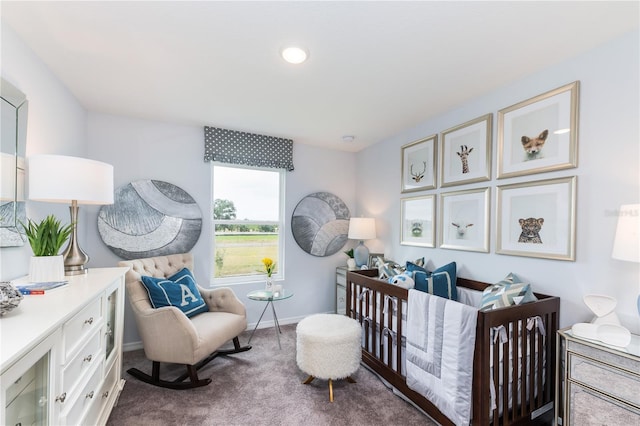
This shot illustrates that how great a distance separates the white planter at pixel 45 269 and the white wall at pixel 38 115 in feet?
0.48

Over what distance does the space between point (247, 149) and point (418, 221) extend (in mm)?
2127

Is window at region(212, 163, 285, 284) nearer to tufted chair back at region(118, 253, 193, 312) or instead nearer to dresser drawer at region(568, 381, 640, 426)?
tufted chair back at region(118, 253, 193, 312)

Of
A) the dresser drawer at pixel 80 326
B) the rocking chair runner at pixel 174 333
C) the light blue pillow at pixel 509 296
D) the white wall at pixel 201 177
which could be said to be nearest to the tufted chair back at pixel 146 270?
the rocking chair runner at pixel 174 333

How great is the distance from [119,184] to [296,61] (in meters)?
2.22

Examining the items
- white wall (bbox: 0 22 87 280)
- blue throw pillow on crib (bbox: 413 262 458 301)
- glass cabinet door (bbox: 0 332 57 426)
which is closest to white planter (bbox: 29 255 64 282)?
white wall (bbox: 0 22 87 280)

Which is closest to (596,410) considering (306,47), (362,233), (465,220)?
(465,220)

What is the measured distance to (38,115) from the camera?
183 centimetres

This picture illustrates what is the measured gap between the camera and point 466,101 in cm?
249

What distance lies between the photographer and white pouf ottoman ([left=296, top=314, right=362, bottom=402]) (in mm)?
2074

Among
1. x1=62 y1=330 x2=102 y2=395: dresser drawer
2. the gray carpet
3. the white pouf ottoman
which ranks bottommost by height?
the gray carpet

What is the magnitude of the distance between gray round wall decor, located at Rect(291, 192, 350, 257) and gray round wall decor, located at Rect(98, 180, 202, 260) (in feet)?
4.00

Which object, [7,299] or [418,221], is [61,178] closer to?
[7,299]

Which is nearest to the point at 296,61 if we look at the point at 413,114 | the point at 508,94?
the point at 413,114

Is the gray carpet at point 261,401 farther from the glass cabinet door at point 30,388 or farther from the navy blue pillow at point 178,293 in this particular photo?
the glass cabinet door at point 30,388
